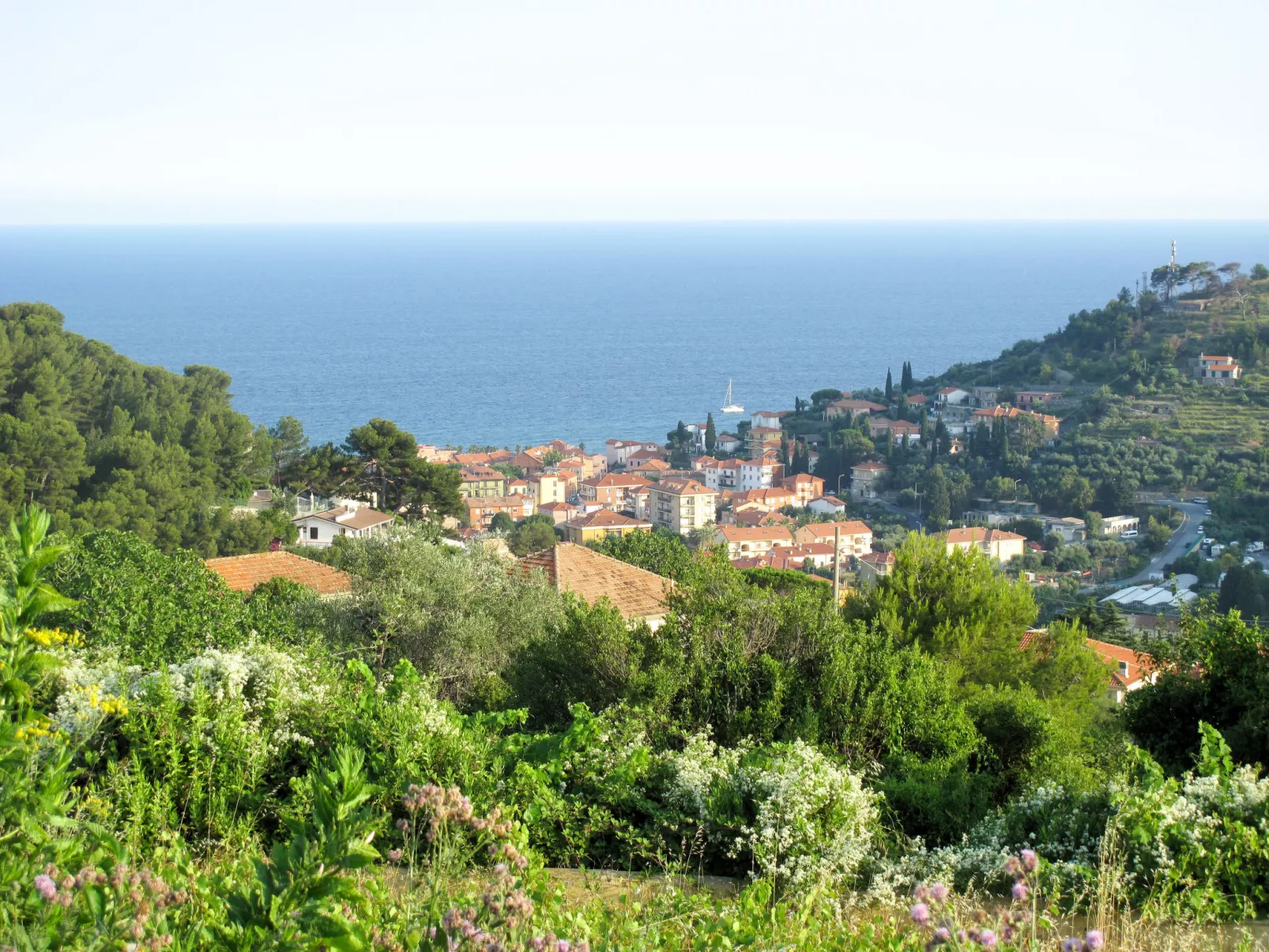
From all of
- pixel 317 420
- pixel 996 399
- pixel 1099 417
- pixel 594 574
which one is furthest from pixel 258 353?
pixel 594 574

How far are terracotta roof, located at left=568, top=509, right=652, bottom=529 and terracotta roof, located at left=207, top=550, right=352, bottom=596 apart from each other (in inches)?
1077

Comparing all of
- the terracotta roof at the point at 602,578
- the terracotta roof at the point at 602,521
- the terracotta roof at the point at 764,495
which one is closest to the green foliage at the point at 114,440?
the terracotta roof at the point at 602,578

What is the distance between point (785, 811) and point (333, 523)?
18178mm

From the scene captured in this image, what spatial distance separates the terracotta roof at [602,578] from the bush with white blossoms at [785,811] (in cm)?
749

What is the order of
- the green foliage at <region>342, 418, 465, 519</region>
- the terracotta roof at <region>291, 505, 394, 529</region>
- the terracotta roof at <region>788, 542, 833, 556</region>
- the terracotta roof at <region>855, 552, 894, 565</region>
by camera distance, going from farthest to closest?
the terracotta roof at <region>788, 542, 833, 556</region> < the terracotta roof at <region>855, 552, 894, 565</region> < the green foliage at <region>342, 418, 465, 519</region> < the terracotta roof at <region>291, 505, 394, 529</region>

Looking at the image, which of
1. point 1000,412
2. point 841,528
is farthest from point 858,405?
point 841,528

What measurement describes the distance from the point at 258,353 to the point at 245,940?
10013 centimetres

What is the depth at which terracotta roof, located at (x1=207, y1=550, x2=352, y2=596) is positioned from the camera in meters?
12.9

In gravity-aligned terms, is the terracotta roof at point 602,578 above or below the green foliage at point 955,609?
below

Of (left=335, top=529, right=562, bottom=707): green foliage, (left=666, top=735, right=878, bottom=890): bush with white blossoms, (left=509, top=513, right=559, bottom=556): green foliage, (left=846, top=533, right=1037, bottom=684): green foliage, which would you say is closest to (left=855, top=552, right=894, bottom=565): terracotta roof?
(left=509, top=513, right=559, bottom=556): green foliage

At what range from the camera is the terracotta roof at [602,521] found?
41812 millimetres

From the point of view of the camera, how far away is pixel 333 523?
2147cm

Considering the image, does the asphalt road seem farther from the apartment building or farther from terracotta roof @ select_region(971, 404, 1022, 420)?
the apartment building

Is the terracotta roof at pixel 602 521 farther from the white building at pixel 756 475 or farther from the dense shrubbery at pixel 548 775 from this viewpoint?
the dense shrubbery at pixel 548 775
